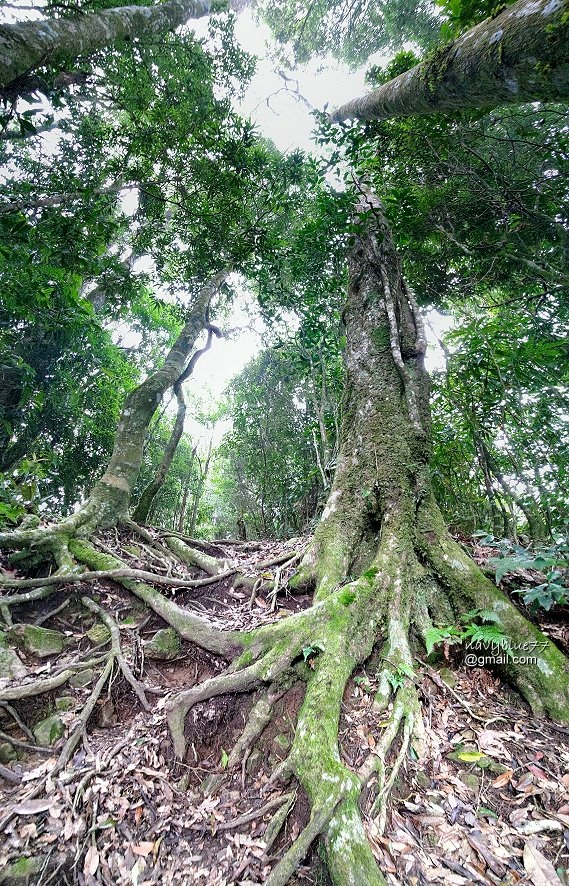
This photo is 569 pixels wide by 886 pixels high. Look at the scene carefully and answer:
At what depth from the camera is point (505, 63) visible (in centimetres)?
200

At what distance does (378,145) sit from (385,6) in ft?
35.2

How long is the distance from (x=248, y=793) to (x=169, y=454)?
18.9 feet

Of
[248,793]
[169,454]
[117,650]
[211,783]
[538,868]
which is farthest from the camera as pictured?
[169,454]

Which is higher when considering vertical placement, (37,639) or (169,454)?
(169,454)

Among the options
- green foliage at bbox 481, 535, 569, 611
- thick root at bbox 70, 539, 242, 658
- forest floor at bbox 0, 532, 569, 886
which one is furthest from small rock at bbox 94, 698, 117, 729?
green foliage at bbox 481, 535, 569, 611

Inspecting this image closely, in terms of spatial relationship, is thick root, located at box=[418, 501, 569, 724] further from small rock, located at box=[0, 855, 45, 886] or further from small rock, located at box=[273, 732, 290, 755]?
small rock, located at box=[0, 855, 45, 886]

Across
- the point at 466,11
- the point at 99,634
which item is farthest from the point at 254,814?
the point at 466,11

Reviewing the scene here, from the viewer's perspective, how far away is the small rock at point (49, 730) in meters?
2.79

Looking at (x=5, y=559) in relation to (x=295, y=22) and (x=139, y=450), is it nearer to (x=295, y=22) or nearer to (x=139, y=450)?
(x=139, y=450)

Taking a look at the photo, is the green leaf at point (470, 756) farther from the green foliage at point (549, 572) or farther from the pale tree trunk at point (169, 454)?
the pale tree trunk at point (169, 454)

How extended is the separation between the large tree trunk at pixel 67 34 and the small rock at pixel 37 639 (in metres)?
4.64

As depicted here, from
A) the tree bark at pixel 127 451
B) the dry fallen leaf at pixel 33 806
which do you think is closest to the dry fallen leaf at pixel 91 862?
the dry fallen leaf at pixel 33 806

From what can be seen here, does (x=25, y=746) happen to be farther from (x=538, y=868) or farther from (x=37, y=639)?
(x=538, y=868)

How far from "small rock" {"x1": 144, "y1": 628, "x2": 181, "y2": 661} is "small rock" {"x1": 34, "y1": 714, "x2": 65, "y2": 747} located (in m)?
0.79
